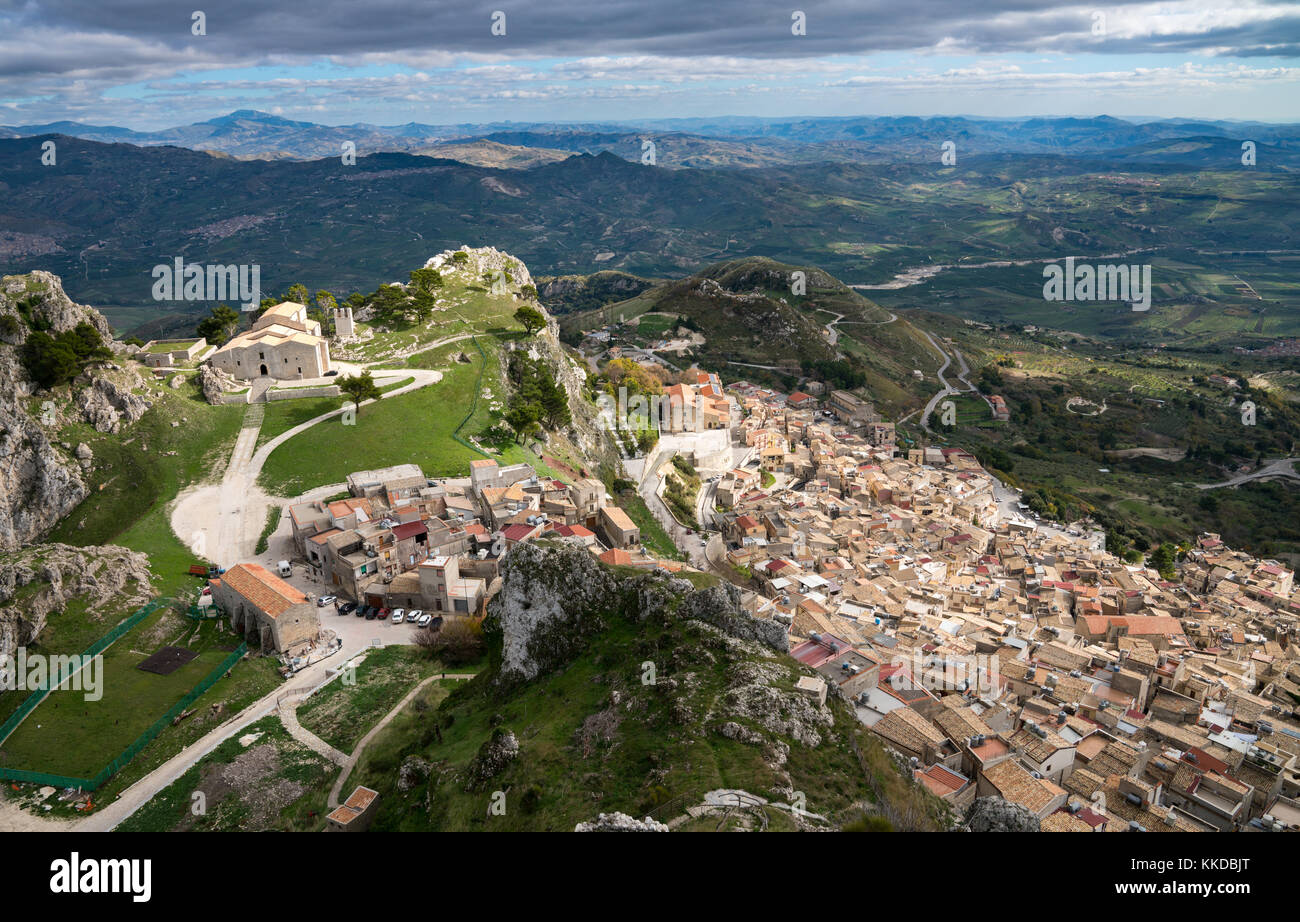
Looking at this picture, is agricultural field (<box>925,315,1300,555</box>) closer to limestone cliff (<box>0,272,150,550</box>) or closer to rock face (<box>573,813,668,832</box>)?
rock face (<box>573,813,668,832</box>)

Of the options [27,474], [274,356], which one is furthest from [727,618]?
[274,356]

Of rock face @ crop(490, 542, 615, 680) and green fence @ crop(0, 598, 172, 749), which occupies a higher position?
rock face @ crop(490, 542, 615, 680)

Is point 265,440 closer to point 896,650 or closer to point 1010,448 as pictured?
point 896,650

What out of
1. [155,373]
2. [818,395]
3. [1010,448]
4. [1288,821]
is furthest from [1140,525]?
[155,373]

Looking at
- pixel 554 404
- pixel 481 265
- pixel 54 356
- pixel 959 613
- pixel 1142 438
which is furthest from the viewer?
pixel 1142 438

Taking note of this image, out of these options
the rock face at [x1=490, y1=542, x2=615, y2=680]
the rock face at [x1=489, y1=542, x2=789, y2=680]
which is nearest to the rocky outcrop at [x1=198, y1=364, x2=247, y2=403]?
the rock face at [x1=489, y1=542, x2=789, y2=680]

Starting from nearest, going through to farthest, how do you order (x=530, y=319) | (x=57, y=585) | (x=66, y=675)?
(x=66, y=675), (x=57, y=585), (x=530, y=319)

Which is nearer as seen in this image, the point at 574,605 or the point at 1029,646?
the point at 574,605

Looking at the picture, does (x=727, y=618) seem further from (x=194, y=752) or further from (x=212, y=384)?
(x=212, y=384)
